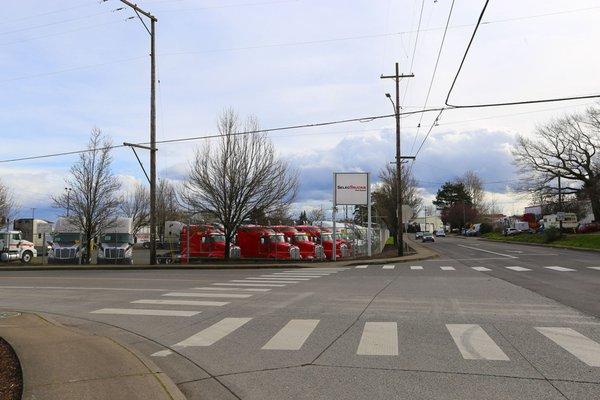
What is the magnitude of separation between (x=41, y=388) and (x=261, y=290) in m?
10.1

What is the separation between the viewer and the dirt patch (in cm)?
548

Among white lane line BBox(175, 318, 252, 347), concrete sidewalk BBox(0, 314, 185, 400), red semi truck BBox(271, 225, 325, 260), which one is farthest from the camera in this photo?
red semi truck BBox(271, 225, 325, 260)

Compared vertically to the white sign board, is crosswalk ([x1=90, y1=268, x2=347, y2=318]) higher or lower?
lower

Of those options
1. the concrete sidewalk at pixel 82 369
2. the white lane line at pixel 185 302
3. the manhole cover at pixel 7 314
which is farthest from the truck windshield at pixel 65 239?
the concrete sidewalk at pixel 82 369

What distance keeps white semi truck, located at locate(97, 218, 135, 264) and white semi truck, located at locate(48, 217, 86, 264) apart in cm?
138

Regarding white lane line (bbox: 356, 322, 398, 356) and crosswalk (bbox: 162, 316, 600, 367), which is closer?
crosswalk (bbox: 162, 316, 600, 367)

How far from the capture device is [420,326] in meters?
9.31

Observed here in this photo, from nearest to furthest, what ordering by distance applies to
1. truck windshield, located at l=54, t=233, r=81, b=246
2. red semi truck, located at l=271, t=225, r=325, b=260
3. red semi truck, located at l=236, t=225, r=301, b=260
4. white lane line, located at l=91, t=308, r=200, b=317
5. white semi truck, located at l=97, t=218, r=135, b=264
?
white lane line, located at l=91, t=308, r=200, b=317 → red semi truck, located at l=236, t=225, r=301, b=260 → red semi truck, located at l=271, t=225, r=325, b=260 → white semi truck, located at l=97, t=218, r=135, b=264 → truck windshield, located at l=54, t=233, r=81, b=246

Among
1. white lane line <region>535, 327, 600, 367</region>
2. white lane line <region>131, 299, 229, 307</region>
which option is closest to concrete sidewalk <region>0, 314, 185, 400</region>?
white lane line <region>131, 299, 229, 307</region>

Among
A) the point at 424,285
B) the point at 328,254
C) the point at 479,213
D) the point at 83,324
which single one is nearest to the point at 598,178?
→ the point at 328,254

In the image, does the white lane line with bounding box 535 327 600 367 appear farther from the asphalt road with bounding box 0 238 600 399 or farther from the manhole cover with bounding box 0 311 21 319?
the manhole cover with bounding box 0 311 21 319

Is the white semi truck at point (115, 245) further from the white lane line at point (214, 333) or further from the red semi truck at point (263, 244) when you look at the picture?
the white lane line at point (214, 333)

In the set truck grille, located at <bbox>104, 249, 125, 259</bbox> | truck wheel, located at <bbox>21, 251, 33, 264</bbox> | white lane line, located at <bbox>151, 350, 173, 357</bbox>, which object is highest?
truck grille, located at <bbox>104, 249, 125, 259</bbox>

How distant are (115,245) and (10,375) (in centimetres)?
2925
